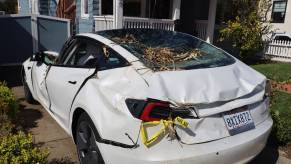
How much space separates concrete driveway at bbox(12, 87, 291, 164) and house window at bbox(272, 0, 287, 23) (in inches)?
663

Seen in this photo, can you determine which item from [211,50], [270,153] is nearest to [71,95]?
[211,50]

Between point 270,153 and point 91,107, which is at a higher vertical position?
point 91,107

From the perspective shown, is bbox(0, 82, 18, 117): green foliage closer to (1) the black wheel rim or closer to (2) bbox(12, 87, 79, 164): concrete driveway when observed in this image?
(2) bbox(12, 87, 79, 164): concrete driveway

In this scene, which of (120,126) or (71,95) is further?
(71,95)

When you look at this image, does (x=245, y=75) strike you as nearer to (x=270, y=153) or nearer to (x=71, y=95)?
(x=270, y=153)

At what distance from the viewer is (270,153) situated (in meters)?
4.25

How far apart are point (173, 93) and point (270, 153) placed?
2.28 m

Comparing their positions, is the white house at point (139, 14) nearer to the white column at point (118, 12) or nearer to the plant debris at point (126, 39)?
the white column at point (118, 12)

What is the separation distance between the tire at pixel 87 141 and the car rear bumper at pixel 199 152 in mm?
226

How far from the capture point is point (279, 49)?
14562 mm

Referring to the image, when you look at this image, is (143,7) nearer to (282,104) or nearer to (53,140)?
(282,104)

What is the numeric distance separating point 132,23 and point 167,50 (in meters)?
7.47

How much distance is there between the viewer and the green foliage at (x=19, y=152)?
2672 mm

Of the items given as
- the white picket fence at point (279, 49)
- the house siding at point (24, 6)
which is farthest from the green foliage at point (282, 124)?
the house siding at point (24, 6)
